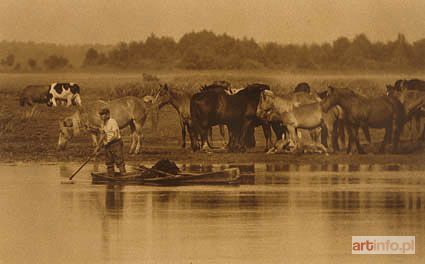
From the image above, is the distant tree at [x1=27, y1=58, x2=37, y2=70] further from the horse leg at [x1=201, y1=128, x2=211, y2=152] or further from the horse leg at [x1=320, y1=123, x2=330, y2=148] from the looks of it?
the horse leg at [x1=320, y1=123, x2=330, y2=148]

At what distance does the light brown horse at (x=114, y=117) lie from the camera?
12.1m

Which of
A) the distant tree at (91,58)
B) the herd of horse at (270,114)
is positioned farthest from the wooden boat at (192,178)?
the distant tree at (91,58)

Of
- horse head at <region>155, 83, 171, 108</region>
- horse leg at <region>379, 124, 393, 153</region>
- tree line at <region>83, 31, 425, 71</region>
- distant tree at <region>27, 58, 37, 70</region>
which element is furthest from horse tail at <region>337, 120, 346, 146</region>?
distant tree at <region>27, 58, 37, 70</region>

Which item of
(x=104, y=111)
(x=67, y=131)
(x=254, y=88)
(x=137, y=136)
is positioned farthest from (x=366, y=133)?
(x=67, y=131)

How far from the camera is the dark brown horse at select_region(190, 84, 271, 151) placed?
1231 cm

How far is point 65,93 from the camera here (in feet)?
39.7

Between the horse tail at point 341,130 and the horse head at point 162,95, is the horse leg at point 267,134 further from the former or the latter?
the horse head at point 162,95

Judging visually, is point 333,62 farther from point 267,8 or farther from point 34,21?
point 34,21

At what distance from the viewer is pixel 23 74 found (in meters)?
12.0

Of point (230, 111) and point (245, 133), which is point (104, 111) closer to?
point (230, 111)

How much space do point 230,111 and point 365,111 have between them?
5.18 ft

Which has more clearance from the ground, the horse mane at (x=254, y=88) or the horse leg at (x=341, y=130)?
the horse mane at (x=254, y=88)

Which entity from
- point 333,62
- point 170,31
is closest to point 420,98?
point 333,62

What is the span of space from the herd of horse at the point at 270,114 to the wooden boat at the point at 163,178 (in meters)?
0.32
